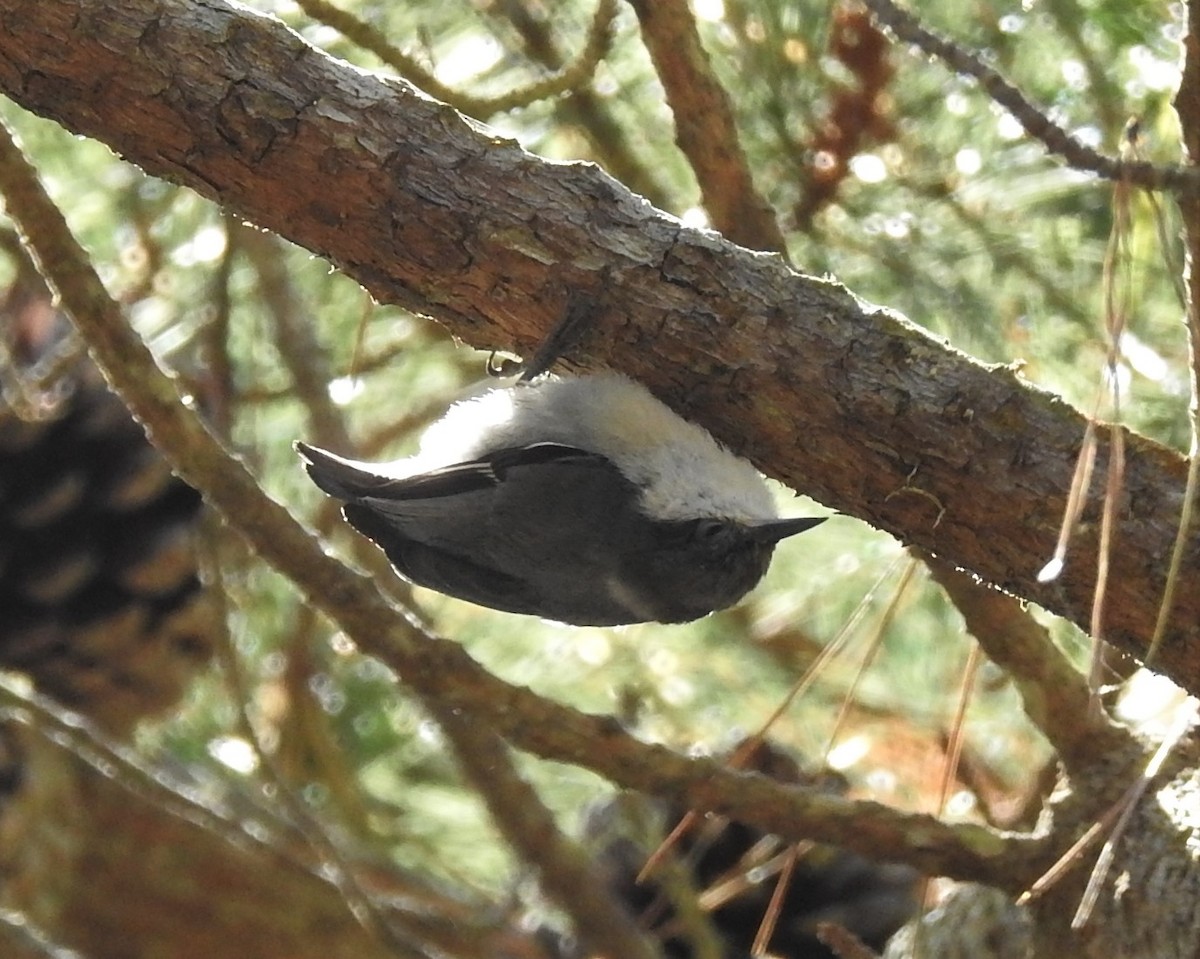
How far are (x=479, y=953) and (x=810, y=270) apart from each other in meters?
0.92

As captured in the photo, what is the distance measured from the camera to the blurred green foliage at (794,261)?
1.81 meters

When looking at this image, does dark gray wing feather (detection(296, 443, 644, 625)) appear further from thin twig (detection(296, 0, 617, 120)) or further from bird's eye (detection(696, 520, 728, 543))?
thin twig (detection(296, 0, 617, 120))

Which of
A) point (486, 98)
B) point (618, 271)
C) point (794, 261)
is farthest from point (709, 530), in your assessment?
point (794, 261)

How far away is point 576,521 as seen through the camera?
1.35 m

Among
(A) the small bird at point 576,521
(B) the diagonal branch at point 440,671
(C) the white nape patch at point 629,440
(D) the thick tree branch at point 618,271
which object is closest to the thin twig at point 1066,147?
(D) the thick tree branch at point 618,271

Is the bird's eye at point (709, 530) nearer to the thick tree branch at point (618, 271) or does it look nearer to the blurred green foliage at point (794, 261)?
the thick tree branch at point (618, 271)

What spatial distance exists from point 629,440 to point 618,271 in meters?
0.26

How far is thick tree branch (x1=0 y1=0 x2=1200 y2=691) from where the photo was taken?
105cm

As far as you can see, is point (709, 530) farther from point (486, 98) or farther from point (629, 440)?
point (486, 98)

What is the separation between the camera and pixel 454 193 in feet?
3.52

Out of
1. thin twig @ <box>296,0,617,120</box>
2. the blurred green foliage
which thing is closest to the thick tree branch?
thin twig @ <box>296,0,617,120</box>

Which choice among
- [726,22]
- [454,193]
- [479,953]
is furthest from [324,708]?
[454,193]

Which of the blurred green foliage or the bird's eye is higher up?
the blurred green foliage

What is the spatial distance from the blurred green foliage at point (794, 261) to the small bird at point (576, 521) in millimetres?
327
